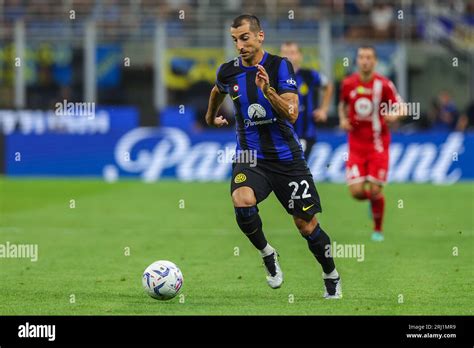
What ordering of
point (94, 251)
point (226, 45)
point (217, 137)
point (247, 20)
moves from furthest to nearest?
point (226, 45), point (217, 137), point (94, 251), point (247, 20)

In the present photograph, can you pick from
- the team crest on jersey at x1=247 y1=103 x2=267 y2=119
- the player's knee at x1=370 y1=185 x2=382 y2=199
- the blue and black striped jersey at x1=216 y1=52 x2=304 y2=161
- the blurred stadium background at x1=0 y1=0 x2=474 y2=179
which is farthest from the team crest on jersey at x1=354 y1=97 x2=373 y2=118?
the blurred stadium background at x1=0 y1=0 x2=474 y2=179

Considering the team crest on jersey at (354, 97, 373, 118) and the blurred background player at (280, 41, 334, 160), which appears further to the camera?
the blurred background player at (280, 41, 334, 160)

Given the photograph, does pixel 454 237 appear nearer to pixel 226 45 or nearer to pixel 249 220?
pixel 249 220

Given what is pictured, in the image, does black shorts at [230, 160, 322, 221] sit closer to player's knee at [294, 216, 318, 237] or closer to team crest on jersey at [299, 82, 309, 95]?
player's knee at [294, 216, 318, 237]

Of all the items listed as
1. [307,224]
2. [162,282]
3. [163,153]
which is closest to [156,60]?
[163,153]

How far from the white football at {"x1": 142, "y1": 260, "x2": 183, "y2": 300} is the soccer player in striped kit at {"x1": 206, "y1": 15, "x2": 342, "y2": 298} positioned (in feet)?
2.53

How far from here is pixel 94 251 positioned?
46.7 feet

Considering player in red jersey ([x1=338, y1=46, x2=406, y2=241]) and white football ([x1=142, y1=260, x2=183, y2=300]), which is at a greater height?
player in red jersey ([x1=338, y1=46, x2=406, y2=241])

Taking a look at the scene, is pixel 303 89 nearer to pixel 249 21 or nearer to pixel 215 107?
pixel 215 107

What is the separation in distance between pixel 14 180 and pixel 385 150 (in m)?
13.0

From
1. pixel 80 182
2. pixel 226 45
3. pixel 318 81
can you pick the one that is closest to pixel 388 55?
pixel 226 45

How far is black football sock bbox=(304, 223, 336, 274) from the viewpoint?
33.1ft

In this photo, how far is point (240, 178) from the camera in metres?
10.2

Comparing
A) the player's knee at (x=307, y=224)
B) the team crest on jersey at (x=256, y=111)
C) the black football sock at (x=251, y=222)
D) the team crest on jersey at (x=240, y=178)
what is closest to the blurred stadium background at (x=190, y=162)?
the black football sock at (x=251, y=222)
